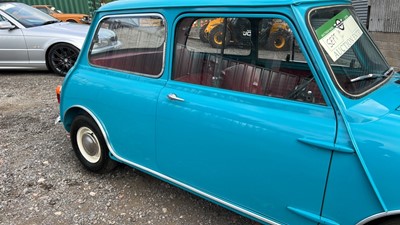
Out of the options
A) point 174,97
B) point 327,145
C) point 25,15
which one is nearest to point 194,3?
point 174,97

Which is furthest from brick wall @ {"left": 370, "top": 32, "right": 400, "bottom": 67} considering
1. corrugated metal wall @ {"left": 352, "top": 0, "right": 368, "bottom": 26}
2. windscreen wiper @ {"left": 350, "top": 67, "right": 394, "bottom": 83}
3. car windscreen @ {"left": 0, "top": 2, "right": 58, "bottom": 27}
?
car windscreen @ {"left": 0, "top": 2, "right": 58, "bottom": 27}

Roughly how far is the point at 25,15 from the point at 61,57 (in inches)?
52.8

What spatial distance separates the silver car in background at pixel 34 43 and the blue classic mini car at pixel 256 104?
4180 mm

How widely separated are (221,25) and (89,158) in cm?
196

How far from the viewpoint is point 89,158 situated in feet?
11.2

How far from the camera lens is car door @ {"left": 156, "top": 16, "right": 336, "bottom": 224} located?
190 cm

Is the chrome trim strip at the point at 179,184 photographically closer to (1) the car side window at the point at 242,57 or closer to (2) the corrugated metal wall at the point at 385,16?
(1) the car side window at the point at 242,57

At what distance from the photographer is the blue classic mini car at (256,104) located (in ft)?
5.88

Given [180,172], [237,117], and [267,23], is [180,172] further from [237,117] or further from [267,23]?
[267,23]

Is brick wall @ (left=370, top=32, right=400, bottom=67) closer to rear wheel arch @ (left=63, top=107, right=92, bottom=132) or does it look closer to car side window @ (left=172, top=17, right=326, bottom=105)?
car side window @ (left=172, top=17, right=326, bottom=105)

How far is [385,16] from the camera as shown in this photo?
6801mm

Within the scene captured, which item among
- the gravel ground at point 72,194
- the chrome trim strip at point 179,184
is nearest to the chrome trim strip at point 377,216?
the chrome trim strip at point 179,184

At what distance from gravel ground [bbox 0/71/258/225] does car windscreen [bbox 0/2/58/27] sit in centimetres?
347

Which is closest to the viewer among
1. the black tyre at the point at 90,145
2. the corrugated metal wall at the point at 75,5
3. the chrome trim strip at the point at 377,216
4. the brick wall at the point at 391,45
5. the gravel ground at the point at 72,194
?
the chrome trim strip at the point at 377,216
